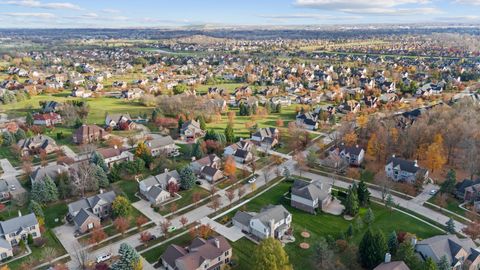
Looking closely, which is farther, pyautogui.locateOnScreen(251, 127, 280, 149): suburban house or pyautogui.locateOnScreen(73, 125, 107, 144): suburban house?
pyautogui.locateOnScreen(73, 125, 107, 144): suburban house

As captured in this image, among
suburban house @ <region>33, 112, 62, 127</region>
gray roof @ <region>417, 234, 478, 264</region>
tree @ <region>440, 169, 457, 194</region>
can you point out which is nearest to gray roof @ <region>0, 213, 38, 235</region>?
gray roof @ <region>417, 234, 478, 264</region>

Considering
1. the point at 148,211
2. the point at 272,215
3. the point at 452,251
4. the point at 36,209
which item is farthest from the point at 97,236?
the point at 452,251

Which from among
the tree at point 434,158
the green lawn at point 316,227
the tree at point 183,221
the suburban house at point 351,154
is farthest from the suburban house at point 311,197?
the tree at point 434,158

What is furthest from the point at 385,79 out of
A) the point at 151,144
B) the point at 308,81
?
the point at 151,144

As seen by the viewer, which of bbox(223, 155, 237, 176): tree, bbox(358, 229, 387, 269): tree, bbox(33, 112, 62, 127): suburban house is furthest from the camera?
bbox(33, 112, 62, 127): suburban house

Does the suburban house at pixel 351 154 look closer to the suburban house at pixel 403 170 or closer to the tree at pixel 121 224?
the suburban house at pixel 403 170

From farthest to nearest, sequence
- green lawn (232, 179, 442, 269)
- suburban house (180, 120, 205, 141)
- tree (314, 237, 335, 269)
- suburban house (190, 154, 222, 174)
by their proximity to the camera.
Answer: suburban house (180, 120, 205, 141), suburban house (190, 154, 222, 174), green lawn (232, 179, 442, 269), tree (314, 237, 335, 269)

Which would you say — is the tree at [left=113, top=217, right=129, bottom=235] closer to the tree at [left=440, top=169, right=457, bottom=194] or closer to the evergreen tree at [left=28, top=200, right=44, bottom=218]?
the evergreen tree at [left=28, top=200, right=44, bottom=218]
